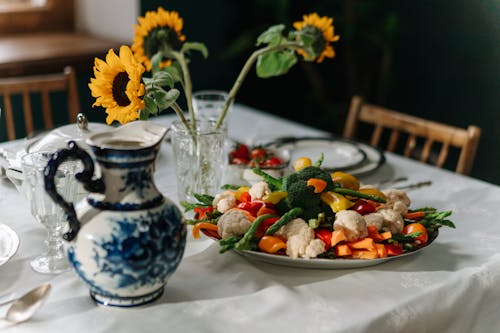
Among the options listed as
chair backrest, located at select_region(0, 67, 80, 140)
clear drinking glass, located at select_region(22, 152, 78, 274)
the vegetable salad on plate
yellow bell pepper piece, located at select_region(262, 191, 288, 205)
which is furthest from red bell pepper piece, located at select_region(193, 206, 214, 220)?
chair backrest, located at select_region(0, 67, 80, 140)

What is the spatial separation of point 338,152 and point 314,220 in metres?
0.62

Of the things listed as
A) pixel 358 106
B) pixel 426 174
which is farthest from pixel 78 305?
pixel 358 106

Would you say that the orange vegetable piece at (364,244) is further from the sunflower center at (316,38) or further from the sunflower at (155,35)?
the sunflower at (155,35)

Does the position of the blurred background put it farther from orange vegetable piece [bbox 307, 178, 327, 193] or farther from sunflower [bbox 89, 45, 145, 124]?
orange vegetable piece [bbox 307, 178, 327, 193]

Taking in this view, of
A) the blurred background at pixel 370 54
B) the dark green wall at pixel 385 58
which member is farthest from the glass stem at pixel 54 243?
the dark green wall at pixel 385 58

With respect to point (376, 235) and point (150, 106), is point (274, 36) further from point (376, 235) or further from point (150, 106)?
point (376, 235)

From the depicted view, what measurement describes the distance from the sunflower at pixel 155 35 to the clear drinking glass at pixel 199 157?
22 centimetres

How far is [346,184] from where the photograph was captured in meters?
1.21

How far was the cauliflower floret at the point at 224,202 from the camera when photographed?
113 cm

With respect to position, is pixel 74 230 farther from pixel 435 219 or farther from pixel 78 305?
pixel 435 219

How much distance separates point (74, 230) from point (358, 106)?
1.30 metres

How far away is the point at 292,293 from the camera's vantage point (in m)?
0.99

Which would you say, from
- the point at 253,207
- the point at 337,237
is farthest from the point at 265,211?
the point at 337,237

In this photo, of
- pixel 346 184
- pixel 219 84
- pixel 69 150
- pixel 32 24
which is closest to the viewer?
pixel 69 150
